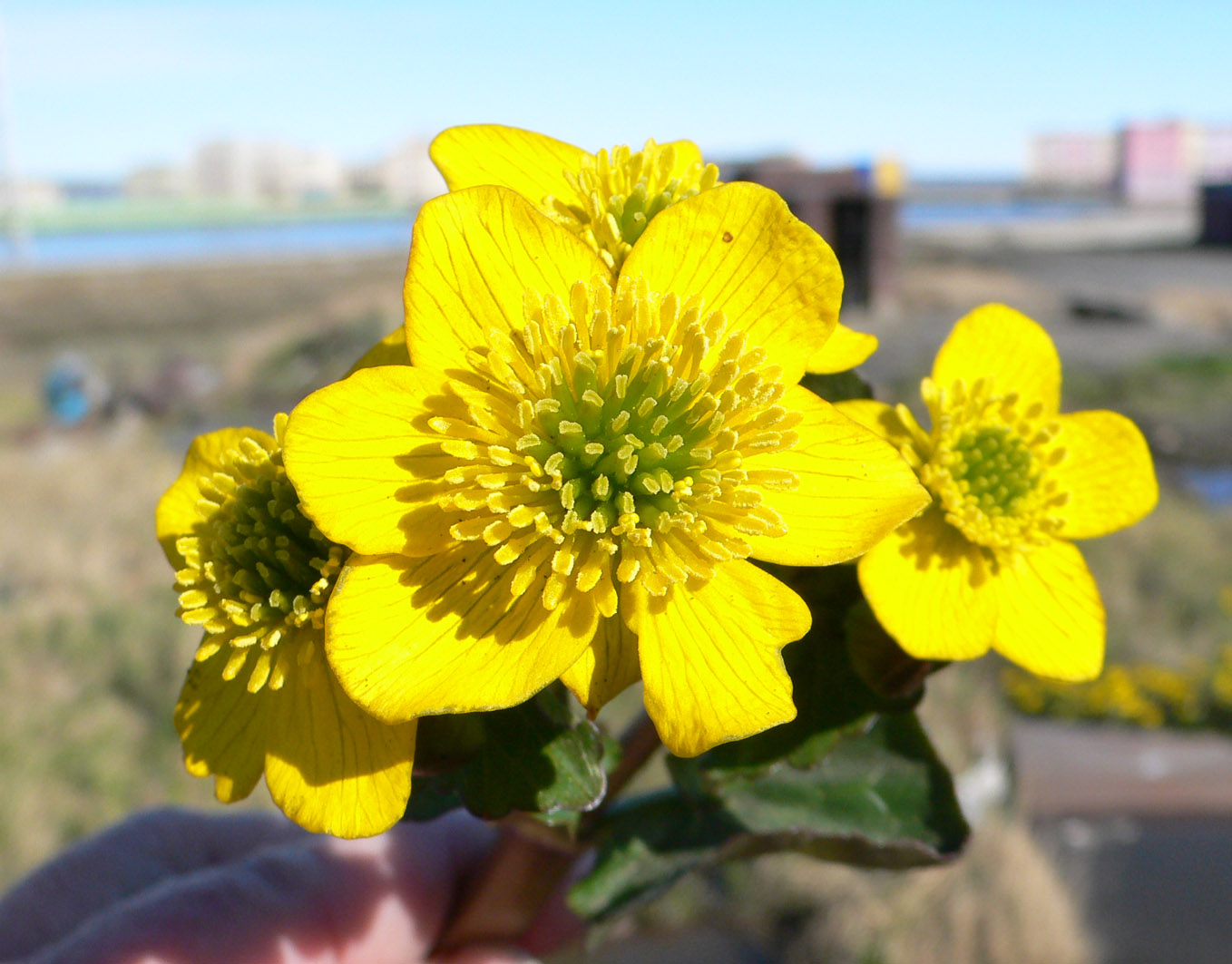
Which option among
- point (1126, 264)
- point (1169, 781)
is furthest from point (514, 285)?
point (1126, 264)

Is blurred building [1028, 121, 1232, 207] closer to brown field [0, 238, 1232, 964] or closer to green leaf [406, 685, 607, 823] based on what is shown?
brown field [0, 238, 1232, 964]

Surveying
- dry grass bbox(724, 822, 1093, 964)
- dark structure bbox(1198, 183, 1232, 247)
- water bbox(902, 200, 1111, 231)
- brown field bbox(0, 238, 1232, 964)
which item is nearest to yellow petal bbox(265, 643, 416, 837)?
brown field bbox(0, 238, 1232, 964)

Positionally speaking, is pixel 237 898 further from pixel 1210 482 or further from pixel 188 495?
pixel 1210 482

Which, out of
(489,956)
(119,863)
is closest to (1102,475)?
(489,956)

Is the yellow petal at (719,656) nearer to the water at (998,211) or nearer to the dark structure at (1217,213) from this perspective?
the dark structure at (1217,213)

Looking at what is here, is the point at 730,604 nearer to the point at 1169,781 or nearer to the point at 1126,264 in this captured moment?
the point at 1169,781

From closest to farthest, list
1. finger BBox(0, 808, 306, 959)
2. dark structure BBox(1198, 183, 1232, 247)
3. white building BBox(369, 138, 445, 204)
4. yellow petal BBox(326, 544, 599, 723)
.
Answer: yellow petal BBox(326, 544, 599, 723) → finger BBox(0, 808, 306, 959) → dark structure BBox(1198, 183, 1232, 247) → white building BBox(369, 138, 445, 204)

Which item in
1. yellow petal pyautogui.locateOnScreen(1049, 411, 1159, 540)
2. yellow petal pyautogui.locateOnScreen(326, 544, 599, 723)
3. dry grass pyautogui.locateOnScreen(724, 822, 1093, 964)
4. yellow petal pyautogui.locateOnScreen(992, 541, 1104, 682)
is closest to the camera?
yellow petal pyautogui.locateOnScreen(326, 544, 599, 723)
